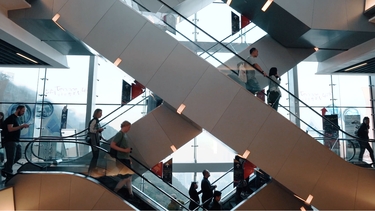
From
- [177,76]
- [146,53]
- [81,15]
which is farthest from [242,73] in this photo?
[81,15]

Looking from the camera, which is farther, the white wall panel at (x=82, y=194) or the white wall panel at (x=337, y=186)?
the white wall panel at (x=337, y=186)

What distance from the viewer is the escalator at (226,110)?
685 centimetres

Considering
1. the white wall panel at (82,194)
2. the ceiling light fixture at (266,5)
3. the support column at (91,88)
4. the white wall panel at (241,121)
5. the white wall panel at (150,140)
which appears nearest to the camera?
the white wall panel at (82,194)

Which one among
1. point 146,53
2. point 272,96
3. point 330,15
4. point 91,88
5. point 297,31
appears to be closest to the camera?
point 146,53

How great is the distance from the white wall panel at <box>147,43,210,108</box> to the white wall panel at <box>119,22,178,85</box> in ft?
0.55

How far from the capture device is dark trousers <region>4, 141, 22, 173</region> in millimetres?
6566

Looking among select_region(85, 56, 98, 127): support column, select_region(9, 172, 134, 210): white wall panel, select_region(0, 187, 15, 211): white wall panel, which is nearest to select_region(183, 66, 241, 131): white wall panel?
select_region(9, 172, 134, 210): white wall panel

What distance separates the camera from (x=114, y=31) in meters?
7.28

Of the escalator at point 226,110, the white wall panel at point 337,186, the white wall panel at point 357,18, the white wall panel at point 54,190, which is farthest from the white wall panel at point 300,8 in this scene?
the white wall panel at point 54,190

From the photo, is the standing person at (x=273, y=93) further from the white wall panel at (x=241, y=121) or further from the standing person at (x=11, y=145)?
the standing person at (x=11, y=145)

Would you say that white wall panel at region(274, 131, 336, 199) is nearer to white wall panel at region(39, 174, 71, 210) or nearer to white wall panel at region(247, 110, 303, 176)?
white wall panel at region(247, 110, 303, 176)

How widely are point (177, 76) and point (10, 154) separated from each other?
407 centimetres

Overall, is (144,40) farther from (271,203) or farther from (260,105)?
(271,203)

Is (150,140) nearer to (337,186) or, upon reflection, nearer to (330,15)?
(337,186)
